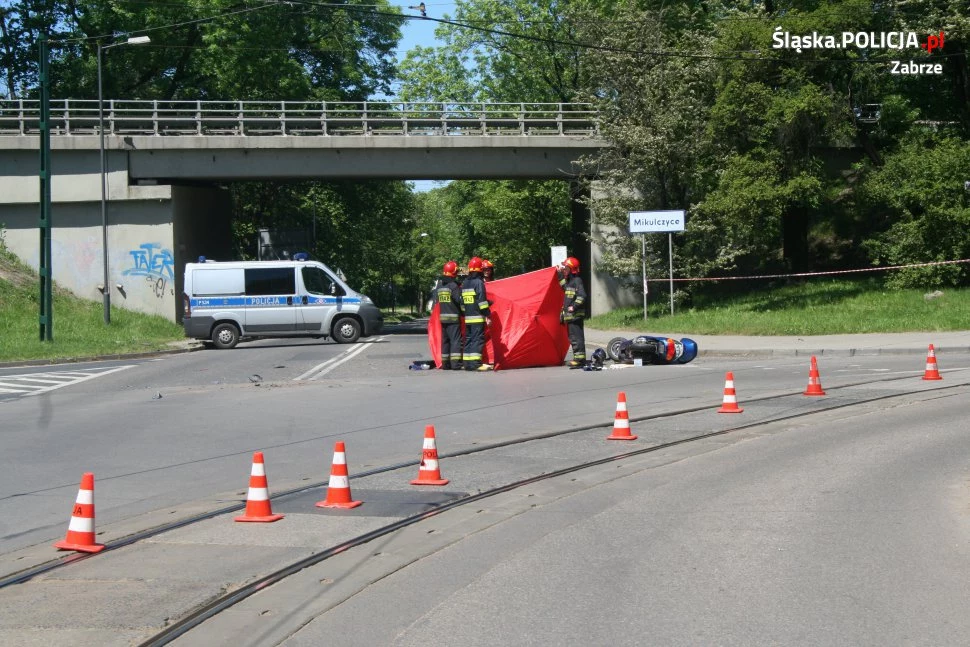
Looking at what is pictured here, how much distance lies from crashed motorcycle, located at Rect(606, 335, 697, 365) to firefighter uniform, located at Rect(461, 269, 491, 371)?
287 cm

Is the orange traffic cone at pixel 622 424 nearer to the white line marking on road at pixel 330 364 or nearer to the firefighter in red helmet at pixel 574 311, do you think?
the firefighter in red helmet at pixel 574 311

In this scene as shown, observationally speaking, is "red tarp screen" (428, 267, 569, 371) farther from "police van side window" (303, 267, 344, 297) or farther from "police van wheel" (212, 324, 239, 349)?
"police van wheel" (212, 324, 239, 349)

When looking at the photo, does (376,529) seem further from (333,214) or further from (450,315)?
(333,214)

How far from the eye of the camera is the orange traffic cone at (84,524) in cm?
742

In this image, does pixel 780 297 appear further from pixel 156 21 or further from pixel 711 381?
pixel 156 21

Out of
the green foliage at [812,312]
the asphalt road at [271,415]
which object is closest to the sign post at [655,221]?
the green foliage at [812,312]

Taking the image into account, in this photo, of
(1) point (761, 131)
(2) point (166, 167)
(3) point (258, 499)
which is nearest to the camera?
(3) point (258, 499)

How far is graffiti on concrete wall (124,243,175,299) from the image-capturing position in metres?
39.3

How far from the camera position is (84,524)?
743 centimetres

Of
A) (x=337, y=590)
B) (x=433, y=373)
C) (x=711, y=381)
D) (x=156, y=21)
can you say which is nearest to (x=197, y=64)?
(x=156, y=21)

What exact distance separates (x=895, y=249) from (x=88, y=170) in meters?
26.8

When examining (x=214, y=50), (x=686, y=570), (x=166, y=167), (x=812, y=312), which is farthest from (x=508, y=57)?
(x=686, y=570)

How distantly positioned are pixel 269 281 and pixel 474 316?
12.1 meters

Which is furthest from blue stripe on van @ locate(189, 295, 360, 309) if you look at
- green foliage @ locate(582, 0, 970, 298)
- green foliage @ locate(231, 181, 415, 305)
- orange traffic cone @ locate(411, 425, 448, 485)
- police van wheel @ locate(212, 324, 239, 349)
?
orange traffic cone @ locate(411, 425, 448, 485)
